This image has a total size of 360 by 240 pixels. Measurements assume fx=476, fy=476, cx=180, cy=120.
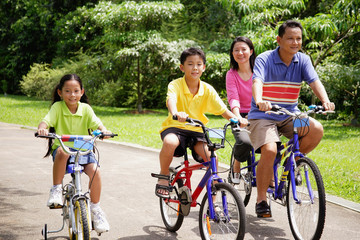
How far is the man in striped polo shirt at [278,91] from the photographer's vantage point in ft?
14.9

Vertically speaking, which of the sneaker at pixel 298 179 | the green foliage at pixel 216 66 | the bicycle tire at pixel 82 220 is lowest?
the bicycle tire at pixel 82 220

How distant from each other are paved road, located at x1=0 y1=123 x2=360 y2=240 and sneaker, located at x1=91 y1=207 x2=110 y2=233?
0.51 meters

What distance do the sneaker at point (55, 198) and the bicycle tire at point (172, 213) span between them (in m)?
1.07

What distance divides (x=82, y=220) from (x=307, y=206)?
76.5 inches

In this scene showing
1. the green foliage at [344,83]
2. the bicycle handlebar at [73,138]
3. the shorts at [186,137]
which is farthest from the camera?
the green foliage at [344,83]

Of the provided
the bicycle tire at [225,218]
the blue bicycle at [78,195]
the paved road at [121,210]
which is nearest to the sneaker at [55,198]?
the blue bicycle at [78,195]

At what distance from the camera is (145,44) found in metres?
20.0

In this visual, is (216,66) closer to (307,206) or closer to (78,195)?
(307,206)

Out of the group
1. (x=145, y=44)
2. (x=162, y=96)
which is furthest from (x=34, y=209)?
(x=162, y=96)

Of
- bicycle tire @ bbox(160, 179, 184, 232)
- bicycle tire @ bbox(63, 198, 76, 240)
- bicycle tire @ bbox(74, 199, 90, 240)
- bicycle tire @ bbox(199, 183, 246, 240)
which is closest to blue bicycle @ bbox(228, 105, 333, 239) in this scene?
bicycle tire @ bbox(199, 183, 246, 240)

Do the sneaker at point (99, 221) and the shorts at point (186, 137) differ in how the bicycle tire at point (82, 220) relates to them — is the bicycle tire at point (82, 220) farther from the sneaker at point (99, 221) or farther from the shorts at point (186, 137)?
the shorts at point (186, 137)

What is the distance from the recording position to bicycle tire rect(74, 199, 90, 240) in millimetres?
3633

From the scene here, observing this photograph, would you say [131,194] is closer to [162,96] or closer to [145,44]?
[145,44]

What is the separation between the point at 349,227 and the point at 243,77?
6.51 feet
